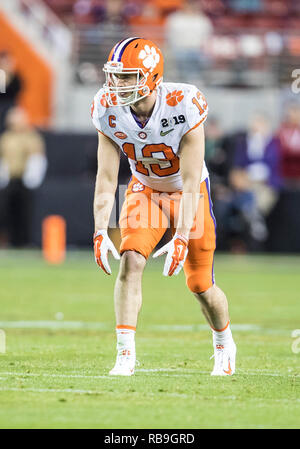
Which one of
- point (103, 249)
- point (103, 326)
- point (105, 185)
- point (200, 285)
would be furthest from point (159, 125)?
point (103, 326)

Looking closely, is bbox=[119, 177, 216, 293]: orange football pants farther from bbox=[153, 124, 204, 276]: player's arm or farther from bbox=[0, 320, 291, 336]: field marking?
bbox=[0, 320, 291, 336]: field marking

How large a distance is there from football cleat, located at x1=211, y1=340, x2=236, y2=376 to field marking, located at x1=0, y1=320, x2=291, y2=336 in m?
2.31

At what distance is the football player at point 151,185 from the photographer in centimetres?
620

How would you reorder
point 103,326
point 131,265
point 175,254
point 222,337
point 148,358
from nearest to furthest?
1. point 175,254
2. point 131,265
3. point 222,337
4. point 148,358
5. point 103,326

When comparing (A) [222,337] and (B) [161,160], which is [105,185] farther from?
(A) [222,337]

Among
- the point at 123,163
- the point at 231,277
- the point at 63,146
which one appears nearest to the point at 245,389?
the point at 231,277

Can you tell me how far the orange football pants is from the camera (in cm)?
639

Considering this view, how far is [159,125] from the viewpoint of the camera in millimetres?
6352

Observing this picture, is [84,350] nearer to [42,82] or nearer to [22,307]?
[22,307]

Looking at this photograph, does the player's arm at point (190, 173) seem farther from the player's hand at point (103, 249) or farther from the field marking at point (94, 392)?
the field marking at point (94, 392)

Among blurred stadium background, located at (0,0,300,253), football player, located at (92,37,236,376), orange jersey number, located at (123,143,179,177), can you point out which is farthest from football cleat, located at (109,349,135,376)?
Result: blurred stadium background, located at (0,0,300,253)

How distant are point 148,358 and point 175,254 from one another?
129cm

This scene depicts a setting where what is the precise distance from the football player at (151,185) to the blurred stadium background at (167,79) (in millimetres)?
9973

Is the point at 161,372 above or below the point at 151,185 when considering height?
below
